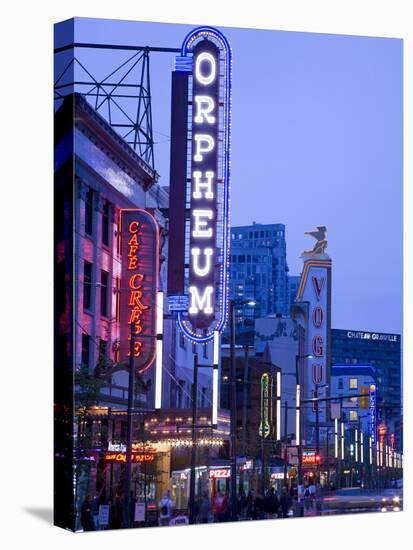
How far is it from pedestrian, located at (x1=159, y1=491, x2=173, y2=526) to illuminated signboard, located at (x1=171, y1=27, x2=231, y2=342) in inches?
150

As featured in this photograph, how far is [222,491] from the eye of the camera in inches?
1577

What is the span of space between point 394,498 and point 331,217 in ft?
24.2

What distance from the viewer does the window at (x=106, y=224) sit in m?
38.0

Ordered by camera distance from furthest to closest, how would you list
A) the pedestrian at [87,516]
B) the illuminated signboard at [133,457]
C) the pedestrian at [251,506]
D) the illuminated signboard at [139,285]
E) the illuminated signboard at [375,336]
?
1. the illuminated signboard at [375,336]
2. the pedestrian at [251,506]
3. the illuminated signboard at [139,285]
4. the illuminated signboard at [133,457]
5. the pedestrian at [87,516]

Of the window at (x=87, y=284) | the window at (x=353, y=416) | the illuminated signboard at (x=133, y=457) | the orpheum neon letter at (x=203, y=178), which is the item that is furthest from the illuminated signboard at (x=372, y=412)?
the window at (x=87, y=284)

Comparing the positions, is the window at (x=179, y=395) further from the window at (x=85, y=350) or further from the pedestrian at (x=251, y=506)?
the pedestrian at (x=251, y=506)

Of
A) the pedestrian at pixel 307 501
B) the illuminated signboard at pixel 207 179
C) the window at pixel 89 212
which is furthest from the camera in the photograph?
the pedestrian at pixel 307 501

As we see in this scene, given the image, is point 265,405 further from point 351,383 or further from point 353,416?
point 353,416

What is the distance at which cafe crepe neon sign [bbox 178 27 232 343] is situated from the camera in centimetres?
3903

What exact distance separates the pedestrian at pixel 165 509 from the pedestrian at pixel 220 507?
4.51ft

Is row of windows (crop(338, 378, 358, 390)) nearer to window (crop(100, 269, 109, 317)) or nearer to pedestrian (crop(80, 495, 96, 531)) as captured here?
window (crop(100, 269, 109, 317))

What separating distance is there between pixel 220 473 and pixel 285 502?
1.84 meters

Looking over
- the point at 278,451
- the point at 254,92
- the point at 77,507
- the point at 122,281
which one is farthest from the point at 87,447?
the point at 254,92

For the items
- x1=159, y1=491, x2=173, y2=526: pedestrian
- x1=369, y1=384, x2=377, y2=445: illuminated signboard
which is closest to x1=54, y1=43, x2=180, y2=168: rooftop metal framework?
x1=159, y1=491, x2=173, y2=526: pedestrian
